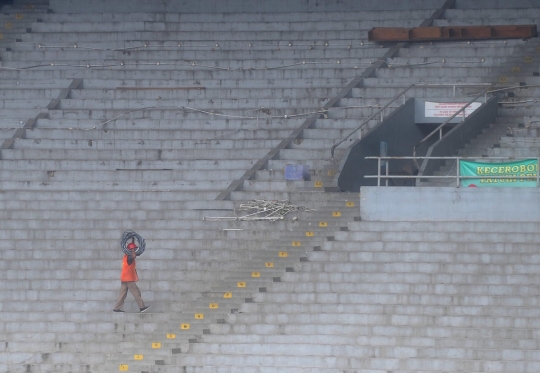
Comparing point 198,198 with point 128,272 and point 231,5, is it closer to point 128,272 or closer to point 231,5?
point 128,272

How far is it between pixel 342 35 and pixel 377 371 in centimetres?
1015

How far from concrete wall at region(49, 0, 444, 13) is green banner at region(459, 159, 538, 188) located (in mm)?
7152

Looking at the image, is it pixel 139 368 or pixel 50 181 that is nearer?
pixel 139 368

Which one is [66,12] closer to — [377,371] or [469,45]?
[469,45]

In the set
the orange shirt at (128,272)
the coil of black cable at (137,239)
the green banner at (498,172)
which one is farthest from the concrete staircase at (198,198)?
the green banner at (498,172)

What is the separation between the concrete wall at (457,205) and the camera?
19766mm

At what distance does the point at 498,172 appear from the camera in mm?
20281

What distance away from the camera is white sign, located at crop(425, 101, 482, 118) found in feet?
77.4

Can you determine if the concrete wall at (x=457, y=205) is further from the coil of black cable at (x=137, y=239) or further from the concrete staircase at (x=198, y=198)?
the coil of black cable at (x=137, y=239)

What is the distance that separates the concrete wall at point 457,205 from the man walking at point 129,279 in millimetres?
3822

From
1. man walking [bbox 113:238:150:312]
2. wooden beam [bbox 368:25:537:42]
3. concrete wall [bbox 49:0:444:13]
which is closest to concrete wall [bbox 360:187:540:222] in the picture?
man walking [bbox 113:238:150:312]

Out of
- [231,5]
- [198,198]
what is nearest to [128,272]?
[198,198]

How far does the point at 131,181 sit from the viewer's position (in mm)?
22562

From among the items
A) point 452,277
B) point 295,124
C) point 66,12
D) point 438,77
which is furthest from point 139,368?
point 66,12
